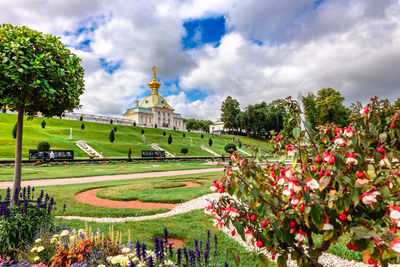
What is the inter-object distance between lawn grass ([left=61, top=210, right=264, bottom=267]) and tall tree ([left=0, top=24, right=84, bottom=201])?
6.84ft

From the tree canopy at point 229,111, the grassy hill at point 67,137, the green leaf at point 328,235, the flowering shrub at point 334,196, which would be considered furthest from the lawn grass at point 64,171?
Answer: the tree canopy at point 229,111

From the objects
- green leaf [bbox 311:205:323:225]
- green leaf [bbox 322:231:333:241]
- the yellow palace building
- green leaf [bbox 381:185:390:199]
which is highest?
the yellow palace building

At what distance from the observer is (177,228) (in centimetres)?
497

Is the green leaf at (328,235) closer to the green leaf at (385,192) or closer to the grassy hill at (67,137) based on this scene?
the green leaf at (385,192)

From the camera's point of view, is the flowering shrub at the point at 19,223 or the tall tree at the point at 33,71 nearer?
the flowering shrub at the point at 19,223

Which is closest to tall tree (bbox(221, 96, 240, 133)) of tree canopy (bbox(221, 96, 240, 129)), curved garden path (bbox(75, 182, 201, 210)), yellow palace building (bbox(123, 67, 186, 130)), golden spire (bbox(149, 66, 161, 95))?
tree canopy (bbox(221, 96, 240, 129))

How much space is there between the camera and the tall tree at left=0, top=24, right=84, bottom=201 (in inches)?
164

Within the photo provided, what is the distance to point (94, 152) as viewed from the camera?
27.8 meters

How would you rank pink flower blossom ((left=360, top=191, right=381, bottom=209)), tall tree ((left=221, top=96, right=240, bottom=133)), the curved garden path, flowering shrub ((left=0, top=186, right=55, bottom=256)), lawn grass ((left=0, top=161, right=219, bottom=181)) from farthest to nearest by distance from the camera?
tall tree ((left=221, top=96, right=240, bottom=133)) < lawn grass ((left=0, top=161, right=219, bottom=181)) < the curved garden path < flowering shrub ((left=0, top=186, right=55, bottom=256)) < pink flower blossom ((left=360, top=191, right=381, bottom=209))

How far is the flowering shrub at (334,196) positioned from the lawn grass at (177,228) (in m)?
2.06

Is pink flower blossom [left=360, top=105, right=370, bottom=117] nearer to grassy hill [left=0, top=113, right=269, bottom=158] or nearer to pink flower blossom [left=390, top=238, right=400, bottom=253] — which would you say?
pink flower blossom [left=390, top=238, right=400, bottom=253]

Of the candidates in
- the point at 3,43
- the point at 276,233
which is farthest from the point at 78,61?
the point at 276,233

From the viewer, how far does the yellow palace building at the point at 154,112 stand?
2896 inches

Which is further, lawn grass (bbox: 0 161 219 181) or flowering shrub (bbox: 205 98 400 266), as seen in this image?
lawn grass (bbox: 0 161 219 181)
